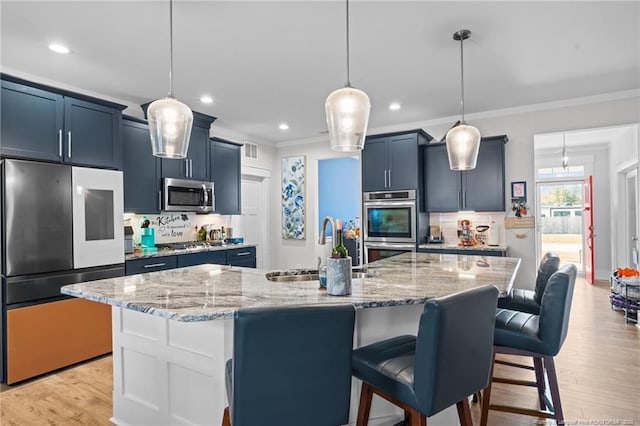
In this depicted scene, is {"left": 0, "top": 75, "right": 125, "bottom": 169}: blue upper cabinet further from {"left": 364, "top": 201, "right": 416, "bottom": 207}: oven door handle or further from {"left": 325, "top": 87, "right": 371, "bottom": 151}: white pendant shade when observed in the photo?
{"left": 364, "top": 201, "right": 416, "bottom": 207}: oven door handle

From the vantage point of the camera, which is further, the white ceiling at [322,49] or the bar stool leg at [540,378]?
the white ceiling at [322,49]

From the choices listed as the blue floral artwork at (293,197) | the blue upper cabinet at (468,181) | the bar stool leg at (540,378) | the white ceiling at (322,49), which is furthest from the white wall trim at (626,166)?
the blue floral artwork at (293,197)

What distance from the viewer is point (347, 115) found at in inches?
74.9

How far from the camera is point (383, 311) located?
191 centimetres

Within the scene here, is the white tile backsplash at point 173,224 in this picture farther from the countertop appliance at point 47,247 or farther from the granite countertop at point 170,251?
the countertop appliance at point 47,247

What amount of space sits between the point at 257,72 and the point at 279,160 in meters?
3.29

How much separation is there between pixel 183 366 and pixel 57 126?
2.52m

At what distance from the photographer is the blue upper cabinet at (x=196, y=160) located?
4.37 m

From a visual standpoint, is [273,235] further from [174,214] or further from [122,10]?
[122,10]

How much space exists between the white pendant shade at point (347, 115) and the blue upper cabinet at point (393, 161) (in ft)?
10.2

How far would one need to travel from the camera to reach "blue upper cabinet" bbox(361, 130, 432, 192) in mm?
4898

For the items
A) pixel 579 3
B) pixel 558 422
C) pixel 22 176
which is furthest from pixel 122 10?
pixel 558 422

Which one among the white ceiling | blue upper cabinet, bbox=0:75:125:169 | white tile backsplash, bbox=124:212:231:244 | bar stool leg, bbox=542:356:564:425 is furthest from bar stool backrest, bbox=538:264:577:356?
white tile backsplash, bbox=124:212:231:244

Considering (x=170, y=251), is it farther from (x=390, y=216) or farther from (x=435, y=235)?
(x=435, y=235)
